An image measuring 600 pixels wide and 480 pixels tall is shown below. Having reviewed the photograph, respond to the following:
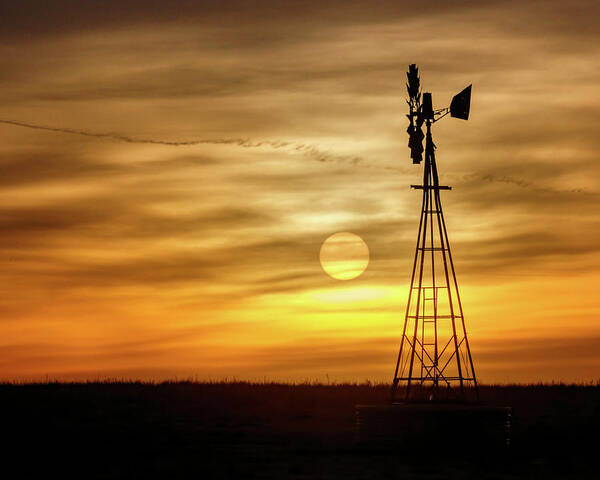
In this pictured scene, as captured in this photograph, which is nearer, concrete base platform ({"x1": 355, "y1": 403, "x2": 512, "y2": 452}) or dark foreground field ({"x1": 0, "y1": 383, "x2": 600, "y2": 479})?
dark foreground field ({"x1": 0, "y1": 383, "x2": 600, "y2": 479})

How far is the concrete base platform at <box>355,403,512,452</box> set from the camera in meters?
30.7

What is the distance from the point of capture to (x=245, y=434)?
36.3 m

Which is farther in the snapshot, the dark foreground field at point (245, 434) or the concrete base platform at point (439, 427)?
the concrete base platform at point (439, 427)

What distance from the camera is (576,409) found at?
44750 millimetres

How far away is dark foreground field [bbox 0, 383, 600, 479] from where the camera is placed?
27625 mm

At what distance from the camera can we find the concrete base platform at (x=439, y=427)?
3067 centimetres

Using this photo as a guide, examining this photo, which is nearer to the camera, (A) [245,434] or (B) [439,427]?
(B) [439,427]

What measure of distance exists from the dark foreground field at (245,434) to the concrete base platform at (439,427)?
33cm

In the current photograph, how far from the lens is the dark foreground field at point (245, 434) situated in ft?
90.6

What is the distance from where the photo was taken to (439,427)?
30734 mm

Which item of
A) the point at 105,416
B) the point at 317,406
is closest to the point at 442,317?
the point at 317,406

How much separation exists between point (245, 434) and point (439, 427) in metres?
8.38

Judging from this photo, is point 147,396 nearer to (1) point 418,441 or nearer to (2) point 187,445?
(2) point 187,445

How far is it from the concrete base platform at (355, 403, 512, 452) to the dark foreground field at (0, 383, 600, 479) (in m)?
0.33
